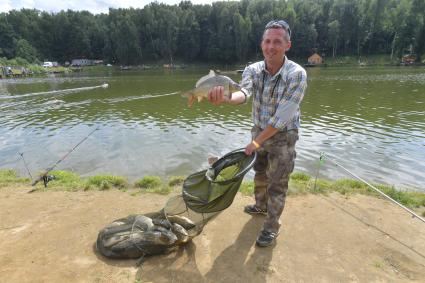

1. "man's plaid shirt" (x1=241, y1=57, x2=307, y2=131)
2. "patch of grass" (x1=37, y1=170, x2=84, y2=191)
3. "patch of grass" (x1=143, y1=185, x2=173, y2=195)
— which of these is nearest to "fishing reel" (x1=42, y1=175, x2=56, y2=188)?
"patch of grass" (x1=37, y1=170, x2=84, y2=191)

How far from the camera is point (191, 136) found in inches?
581

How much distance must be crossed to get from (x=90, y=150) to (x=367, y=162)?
11.1 metres

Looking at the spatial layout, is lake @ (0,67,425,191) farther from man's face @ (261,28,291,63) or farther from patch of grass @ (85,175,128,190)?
man's face @ (261,28,291,63)

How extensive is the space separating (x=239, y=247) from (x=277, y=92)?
245 cm

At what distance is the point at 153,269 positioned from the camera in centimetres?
421

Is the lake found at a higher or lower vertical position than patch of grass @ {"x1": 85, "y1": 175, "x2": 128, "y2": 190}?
lower

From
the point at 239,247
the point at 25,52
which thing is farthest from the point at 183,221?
the point at 25,52

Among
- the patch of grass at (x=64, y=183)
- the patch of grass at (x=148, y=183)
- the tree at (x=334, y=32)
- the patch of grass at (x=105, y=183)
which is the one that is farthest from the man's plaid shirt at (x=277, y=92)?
the tree at (x=334, y=32)

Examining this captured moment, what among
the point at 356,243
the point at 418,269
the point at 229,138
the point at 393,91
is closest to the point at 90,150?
the point at 229,138

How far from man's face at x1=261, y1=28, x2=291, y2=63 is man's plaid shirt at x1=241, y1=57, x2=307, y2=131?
0.18m

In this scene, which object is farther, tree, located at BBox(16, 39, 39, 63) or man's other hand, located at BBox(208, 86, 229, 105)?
tree, located at BBox(16, 39, 39, 63)

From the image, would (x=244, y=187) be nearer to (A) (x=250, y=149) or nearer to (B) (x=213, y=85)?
(A) (x=250, y=149)

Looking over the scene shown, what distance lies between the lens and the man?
401 cm

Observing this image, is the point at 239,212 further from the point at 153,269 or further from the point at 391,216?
the point at 391,216
